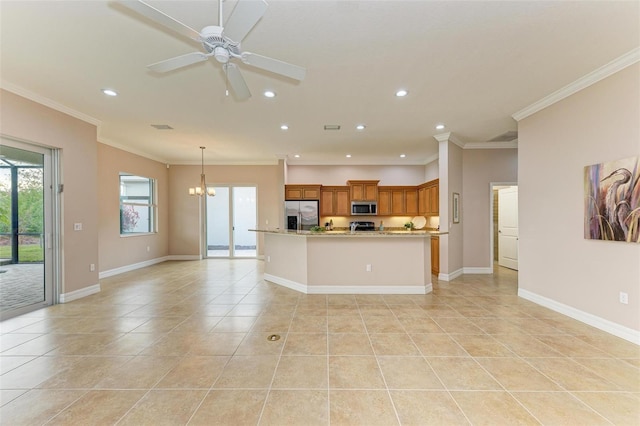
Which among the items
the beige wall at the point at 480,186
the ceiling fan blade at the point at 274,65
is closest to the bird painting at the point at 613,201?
the beige wall at the point at 480,186

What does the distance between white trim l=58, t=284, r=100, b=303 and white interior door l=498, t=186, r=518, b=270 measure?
8817mm

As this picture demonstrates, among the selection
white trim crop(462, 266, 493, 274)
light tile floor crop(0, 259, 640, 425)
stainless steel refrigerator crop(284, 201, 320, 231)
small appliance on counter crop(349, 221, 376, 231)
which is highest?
stainless steel refrigerator crop(284, 201, 320, 231)

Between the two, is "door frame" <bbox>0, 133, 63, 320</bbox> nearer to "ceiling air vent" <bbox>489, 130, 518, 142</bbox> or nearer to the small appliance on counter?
the small appliance on counter

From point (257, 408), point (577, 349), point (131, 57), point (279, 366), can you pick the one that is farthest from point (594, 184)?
point (131, 57)

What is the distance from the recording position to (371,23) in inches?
85.5

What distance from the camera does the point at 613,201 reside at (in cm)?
283

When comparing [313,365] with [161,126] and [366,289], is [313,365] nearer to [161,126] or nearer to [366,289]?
[366,289]

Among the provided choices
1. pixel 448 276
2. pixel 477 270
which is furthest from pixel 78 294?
pixel 477 270

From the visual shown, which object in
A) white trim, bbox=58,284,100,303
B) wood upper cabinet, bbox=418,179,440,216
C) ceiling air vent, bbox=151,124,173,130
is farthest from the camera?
wood upper cabinet, bbox=418,179,440,216

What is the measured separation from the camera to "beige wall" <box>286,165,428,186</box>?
7590mm

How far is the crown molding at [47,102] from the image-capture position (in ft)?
10.6

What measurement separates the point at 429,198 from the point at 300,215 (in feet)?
11.1

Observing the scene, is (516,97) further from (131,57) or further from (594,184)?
(131,57)

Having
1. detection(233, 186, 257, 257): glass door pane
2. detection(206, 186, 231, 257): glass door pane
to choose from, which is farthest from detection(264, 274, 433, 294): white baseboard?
detection(206, 186, 231, 257): glass door pane
